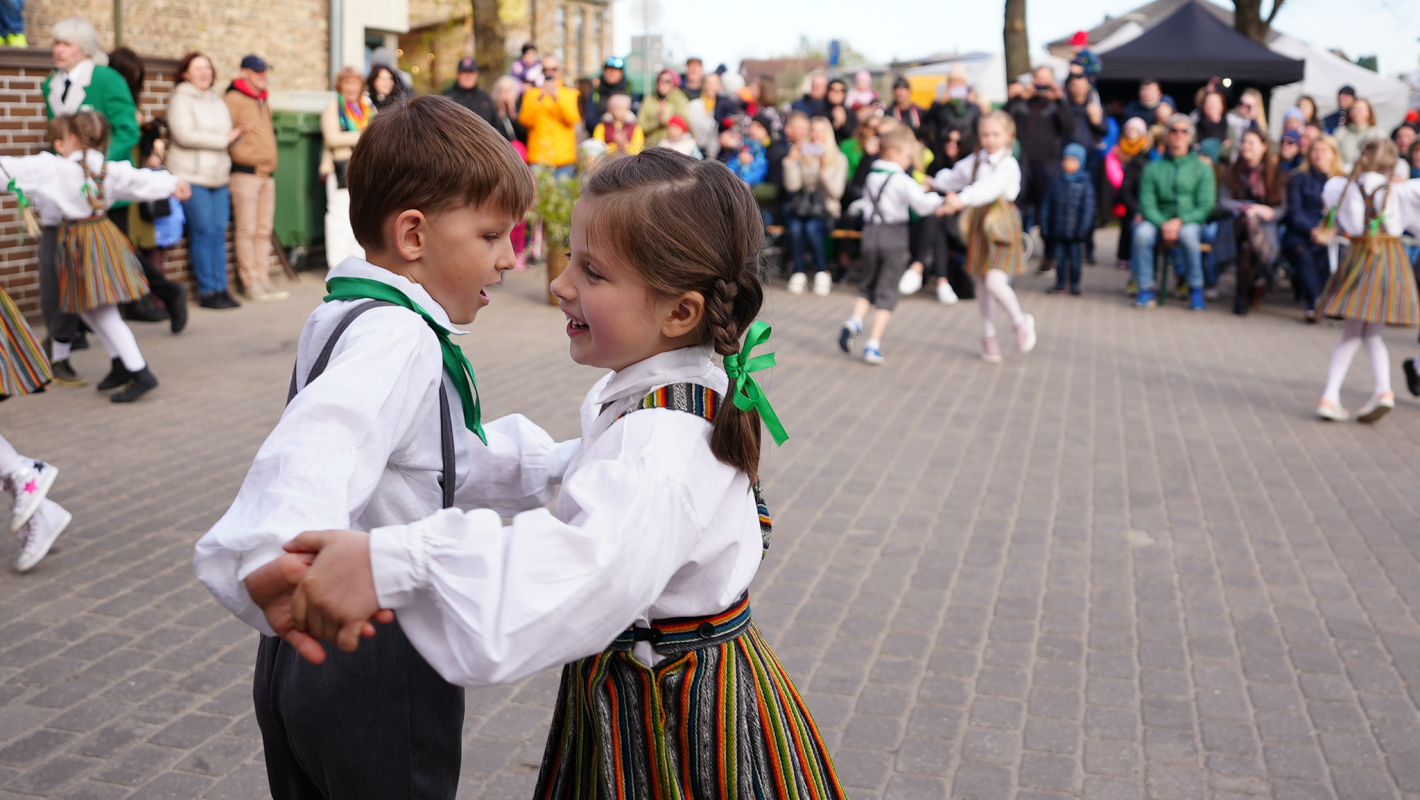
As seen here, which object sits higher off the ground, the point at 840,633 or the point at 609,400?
the point at 609,400

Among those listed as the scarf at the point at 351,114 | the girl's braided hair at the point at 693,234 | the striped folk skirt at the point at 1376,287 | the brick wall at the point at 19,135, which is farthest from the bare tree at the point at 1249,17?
the girl's braided hair at the point at 693,234

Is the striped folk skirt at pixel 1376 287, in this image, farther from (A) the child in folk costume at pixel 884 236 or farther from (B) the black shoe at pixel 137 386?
(B) the black shoe at pixel 137 386

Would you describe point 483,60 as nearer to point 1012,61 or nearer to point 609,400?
point 1012,61

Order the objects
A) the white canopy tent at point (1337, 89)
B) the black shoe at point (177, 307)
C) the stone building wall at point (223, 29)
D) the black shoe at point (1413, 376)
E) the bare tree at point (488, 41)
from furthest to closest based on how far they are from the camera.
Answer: the white canopy tent at point (1337, 89) < the stone building wall at point (223, 29) < the bare tree at point (488, 41) < the black shoe at point (177, 307) < the black shoe at point (1413, 376)

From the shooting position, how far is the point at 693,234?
1.76 meters

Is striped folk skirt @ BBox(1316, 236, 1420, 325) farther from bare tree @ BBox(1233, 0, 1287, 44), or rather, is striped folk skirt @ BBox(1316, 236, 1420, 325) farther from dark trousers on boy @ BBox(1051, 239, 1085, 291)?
bare tree @ BBox(1233, 0, 1287, 44)

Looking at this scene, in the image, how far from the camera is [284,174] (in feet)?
38.8

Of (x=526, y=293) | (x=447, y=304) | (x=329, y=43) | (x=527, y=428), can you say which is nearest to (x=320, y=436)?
(x=447, y=304)

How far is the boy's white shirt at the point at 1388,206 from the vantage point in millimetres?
7754

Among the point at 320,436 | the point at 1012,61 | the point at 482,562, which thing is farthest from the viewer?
the point at 1012,61

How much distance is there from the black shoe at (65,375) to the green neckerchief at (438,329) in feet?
21.5

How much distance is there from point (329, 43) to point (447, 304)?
50.9 ft

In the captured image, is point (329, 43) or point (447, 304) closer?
point (447, 304)

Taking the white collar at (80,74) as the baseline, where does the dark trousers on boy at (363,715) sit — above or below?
below
